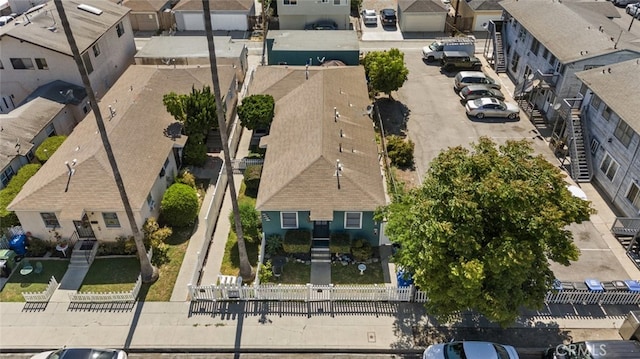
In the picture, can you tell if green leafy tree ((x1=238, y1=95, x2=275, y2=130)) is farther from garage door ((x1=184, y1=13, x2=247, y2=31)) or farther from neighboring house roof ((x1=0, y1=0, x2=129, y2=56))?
garage door ((x1=184, y1=13, x2=247, y2=31))

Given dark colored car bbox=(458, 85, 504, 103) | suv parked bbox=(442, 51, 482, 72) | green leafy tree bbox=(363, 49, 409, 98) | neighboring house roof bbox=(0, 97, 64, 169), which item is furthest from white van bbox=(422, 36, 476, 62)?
neighboring house roof bbox=(0, 97, 64, 169)

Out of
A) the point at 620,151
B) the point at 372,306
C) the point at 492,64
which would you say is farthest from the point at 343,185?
the point at 492,64

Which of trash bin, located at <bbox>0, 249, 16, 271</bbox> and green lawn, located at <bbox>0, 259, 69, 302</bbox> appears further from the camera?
trash bin, located at <bbox>0, 249, 16, 271</bbox>

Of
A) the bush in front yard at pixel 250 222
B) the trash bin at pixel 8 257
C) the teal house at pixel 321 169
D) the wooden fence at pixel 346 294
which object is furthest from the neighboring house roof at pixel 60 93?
the wooden fence at pixel 346 294

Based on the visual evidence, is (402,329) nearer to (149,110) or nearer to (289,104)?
(289,104)

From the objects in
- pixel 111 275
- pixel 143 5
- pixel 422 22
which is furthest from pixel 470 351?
pixel 143 5
